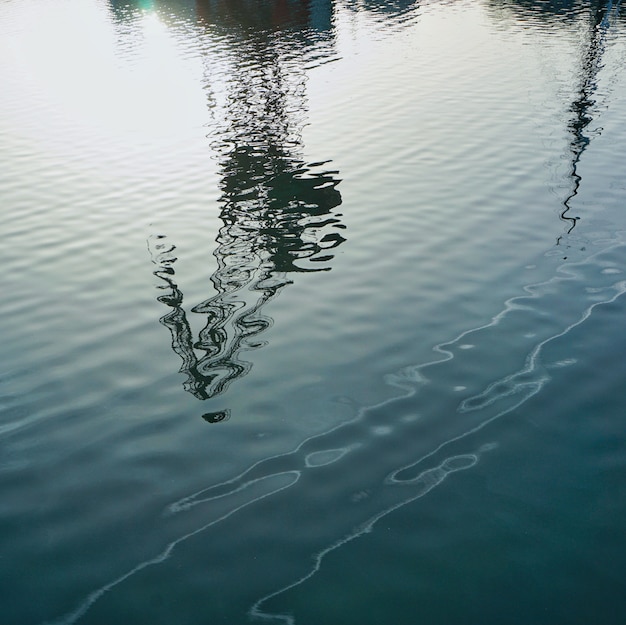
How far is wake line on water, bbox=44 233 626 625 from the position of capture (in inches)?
262

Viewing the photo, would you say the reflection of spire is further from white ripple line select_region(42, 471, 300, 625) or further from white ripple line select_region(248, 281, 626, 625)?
white ripple line select_region(42, 471, 300, 625)

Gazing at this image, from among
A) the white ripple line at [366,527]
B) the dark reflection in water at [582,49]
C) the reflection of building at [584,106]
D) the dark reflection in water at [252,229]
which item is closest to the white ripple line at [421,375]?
the white ripple line at [366,527]

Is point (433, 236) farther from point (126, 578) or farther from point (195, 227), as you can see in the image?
point (126, 578)

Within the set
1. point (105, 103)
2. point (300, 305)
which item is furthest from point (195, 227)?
point (105, 103)

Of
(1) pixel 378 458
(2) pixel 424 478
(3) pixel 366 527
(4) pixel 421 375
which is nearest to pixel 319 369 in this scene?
(4) pixel 421 375

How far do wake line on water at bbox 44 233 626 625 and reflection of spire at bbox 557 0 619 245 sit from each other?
4.47 meters

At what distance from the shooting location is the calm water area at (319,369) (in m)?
6.39

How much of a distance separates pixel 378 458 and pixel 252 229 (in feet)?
26.3

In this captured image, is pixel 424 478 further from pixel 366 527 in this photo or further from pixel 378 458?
pixel 366 527

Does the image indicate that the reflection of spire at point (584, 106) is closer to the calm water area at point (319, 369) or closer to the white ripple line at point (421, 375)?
the calm water area at point (319, 369)

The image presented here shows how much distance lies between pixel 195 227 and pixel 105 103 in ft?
47.6

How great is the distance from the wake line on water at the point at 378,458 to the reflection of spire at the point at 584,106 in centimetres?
447

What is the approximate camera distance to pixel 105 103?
2689 cm

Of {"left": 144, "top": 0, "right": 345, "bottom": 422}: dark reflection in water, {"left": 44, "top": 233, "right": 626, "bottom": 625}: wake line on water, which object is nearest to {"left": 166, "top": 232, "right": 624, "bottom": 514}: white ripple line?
{"left": 44, "top": 233, "right": 626, "bottom": 625}: wake line on water
